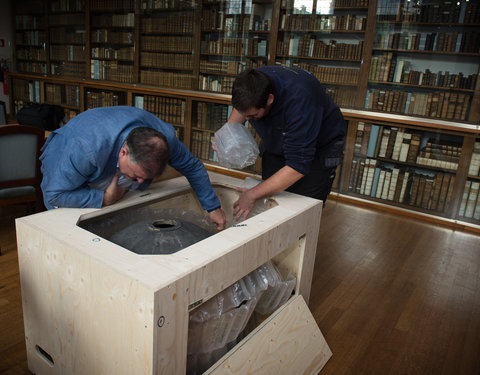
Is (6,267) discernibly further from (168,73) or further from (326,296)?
(168,73)

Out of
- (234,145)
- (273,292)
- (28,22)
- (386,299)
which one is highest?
(28,22)

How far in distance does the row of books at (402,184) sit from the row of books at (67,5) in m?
4.77

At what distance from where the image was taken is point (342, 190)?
4117mm

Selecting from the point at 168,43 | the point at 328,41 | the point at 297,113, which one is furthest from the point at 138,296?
the point at 168,43

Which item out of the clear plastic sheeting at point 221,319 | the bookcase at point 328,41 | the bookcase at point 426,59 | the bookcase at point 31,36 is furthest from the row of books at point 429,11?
the bookcase at point 31,36

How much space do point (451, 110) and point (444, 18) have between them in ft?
2.75

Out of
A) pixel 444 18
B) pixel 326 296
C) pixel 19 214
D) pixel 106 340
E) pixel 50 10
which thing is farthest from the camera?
pixel 50 10

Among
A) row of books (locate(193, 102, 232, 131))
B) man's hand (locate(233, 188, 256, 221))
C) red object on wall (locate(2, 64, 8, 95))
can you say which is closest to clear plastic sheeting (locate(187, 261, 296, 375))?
man's hand (locate(233, 188, 256, 221))

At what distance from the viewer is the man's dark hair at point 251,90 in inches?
59.9

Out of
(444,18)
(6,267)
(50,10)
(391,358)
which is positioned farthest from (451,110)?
(50,10)

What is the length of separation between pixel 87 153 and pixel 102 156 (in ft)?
0.17

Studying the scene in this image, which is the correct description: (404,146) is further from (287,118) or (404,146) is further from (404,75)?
(287,118)

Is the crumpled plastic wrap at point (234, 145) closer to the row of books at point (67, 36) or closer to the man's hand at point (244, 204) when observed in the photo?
the man's hand at point (244, 204)

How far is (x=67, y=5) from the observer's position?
6.12 meters
